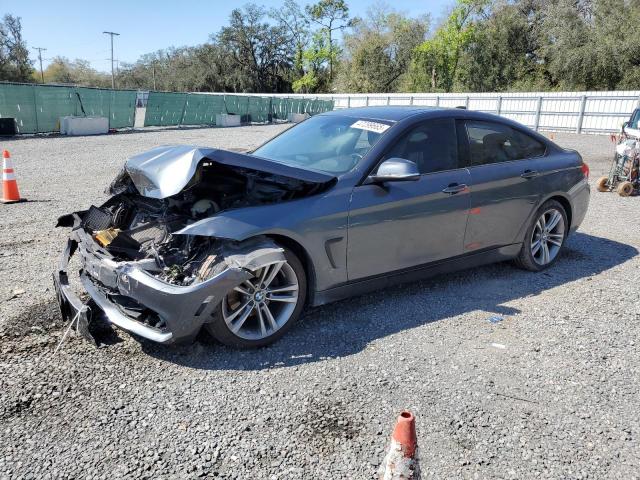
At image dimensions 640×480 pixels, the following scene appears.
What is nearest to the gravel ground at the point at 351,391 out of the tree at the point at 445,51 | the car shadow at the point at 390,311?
the car shadow at the point at 390,311

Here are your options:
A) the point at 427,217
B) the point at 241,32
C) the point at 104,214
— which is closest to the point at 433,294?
the point at 427,217

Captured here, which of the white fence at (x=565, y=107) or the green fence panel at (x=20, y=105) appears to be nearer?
the green fence panel at (x=20, y=105)

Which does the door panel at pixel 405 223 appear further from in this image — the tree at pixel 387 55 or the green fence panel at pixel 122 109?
the tree at pixel 387 55

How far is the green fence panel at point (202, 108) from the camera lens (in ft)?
97.0

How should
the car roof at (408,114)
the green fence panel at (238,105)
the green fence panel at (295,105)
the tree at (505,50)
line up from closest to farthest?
1. the car roof at (408,114)
2. the green fence panel at (238,105)
3. the green fence panel at (295,105)
4. the tree at (505,50)

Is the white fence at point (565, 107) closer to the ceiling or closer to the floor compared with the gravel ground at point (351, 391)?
closer to the ceiling

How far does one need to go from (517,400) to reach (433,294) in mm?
1676

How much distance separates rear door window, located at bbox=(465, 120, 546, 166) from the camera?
4.65 meters

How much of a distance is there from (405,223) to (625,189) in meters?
7.80

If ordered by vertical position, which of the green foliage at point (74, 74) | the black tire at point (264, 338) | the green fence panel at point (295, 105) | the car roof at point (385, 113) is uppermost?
the green foliage at point (74, 74)

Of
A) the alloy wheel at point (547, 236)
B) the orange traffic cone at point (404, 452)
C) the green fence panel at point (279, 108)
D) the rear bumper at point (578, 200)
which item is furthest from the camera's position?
the green fence panel at point (279, 108)

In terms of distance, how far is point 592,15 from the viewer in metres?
40.2

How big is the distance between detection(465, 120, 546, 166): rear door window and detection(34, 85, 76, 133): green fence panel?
2160 cm

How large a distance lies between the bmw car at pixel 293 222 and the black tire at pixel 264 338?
1 cm
